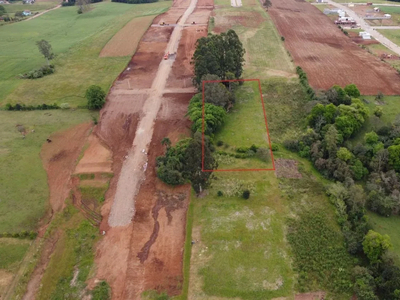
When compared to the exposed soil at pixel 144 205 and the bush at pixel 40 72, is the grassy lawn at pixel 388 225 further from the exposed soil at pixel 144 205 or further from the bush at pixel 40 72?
the bush at pixel 40 72

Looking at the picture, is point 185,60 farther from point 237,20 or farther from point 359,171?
point 359,171

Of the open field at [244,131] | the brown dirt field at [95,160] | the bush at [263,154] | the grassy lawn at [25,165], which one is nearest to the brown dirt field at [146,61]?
the grassy lawn at [25,165]

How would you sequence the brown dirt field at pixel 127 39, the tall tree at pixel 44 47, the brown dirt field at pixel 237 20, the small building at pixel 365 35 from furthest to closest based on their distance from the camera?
the brown dirt field at pixel 237 20 < the small building at pixel 365 35 < the brown dirt field at pixel 127 39 < the tall tree at pixel 44 47

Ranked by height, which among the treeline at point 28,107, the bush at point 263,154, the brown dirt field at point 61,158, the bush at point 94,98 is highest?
the bush at point 94,98

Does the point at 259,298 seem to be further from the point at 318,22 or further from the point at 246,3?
the point at 246,3

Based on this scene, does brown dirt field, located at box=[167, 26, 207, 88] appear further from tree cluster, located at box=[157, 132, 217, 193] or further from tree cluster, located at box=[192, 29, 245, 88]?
tree cluster, located at box=[157, 132, 217, 193]

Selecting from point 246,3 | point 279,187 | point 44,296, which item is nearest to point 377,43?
point 246,3
